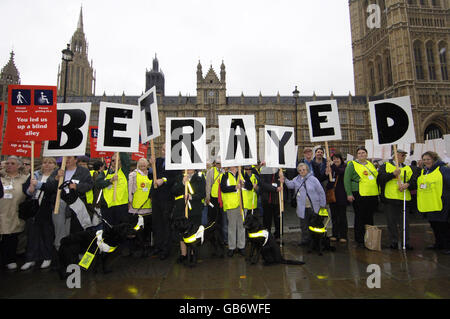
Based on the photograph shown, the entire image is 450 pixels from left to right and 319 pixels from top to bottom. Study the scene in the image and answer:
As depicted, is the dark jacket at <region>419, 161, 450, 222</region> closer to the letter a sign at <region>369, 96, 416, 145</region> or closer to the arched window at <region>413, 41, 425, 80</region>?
the letter a sign at <region>369, 96, 416, 145</region>

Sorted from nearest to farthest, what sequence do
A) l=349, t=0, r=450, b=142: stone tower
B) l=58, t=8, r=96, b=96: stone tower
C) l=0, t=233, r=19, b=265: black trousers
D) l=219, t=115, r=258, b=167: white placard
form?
l=0, t=233, r=19, b=265: black trousers, l=219, t=115, r=258, b=167: white placard, l=349, t=0, r=450, b=142: stone tower, l=58, t=8, r=96, b=96: stone tower

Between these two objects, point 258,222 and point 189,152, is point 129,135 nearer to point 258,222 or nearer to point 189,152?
point 189,152

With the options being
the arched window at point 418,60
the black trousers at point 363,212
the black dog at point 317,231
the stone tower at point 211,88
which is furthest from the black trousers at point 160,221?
the arched window at point 418,60

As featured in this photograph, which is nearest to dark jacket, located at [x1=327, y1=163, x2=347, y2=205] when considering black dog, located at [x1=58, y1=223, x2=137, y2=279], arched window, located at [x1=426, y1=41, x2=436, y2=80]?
black dog, located at [x1=58, y1=223, x2=137, y2=279]

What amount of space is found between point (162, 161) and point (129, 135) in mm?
837

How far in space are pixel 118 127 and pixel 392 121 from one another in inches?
209

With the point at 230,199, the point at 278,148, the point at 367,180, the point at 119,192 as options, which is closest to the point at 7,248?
the point at 119,192

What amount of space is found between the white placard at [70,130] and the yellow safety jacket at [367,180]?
16.9 feet

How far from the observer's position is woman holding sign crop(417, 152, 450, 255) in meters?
4.43

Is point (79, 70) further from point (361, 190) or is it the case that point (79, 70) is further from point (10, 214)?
point (361, 190)

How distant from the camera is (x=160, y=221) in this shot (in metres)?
4.59

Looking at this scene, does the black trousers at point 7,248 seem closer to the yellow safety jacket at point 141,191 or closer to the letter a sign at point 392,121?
the yellow safety jacket at point 141,191

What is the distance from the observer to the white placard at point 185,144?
168 inches

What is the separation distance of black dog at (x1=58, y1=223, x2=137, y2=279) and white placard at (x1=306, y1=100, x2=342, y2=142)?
157 inches
